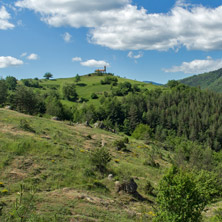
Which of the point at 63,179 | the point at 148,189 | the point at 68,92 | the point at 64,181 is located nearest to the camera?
the point at 64,181

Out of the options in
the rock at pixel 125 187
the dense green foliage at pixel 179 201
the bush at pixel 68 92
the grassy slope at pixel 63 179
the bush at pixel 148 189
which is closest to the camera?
the dense green foliage at pixel 179 201

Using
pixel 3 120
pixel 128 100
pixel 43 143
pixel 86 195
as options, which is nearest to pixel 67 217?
pixel 86 195

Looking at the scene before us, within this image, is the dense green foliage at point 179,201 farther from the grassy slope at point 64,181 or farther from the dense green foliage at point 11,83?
the dense green foliage at point 11,83

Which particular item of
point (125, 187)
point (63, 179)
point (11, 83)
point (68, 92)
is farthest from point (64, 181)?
point (11, 83)

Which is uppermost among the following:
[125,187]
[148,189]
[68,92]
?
[68,92]

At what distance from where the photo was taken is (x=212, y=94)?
166m

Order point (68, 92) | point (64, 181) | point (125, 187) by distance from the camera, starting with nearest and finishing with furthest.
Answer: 1. point (64, 181)
2. point (125, 187)
3. point (68, 92)

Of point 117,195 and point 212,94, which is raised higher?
point 212,94

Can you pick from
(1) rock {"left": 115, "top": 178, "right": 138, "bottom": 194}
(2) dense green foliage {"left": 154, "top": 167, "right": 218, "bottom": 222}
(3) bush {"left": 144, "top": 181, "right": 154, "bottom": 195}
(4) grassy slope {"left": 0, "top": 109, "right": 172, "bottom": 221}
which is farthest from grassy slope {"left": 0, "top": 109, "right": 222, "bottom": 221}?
(2) dense green foliage {"left": 154, "top": 167, "right": 218, "bottom": 222}

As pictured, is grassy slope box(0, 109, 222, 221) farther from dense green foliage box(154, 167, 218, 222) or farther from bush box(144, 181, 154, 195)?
dense green foliage box(154, 167, 218, 222)

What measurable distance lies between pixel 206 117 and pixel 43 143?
459ft

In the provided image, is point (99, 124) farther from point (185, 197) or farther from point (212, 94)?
point (212, 94)

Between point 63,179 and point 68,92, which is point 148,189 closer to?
point 63,179

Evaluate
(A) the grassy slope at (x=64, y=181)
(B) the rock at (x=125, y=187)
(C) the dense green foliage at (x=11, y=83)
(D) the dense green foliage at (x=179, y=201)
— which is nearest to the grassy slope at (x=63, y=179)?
(A) the grassy slope at (x=64, y=181)
